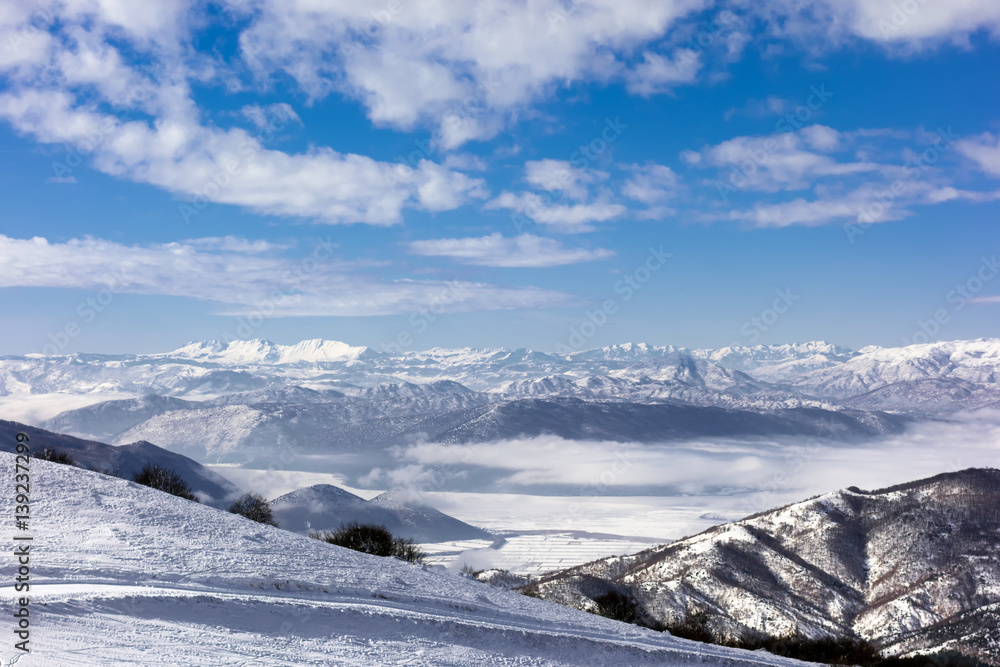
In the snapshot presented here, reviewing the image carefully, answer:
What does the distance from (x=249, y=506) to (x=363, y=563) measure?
1210 centimetres

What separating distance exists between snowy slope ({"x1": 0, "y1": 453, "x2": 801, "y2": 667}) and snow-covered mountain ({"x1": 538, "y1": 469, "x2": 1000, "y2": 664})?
64841 millimetres

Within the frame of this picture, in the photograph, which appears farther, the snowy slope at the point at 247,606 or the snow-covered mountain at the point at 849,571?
the snow-covered mountain at the point at 849,571

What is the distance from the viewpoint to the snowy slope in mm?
6422

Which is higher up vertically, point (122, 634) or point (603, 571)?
point (122, 634)

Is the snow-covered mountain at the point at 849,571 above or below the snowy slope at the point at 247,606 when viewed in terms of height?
below

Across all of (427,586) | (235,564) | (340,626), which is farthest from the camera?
(427,586)

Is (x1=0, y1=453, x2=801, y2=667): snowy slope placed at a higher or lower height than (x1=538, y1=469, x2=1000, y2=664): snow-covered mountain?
higher

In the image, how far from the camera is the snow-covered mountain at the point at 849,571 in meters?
83.0

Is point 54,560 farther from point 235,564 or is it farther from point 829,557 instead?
point 829,557

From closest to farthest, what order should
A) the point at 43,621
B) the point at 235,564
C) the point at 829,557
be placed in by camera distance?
the point at 43,621
the point at 235,564
the point at 829,557

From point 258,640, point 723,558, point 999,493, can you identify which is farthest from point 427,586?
point 999,493

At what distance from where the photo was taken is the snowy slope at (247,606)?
642 centimetres

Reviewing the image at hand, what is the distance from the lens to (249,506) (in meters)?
20.5

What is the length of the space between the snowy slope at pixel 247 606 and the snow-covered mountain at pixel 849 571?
213 feet
